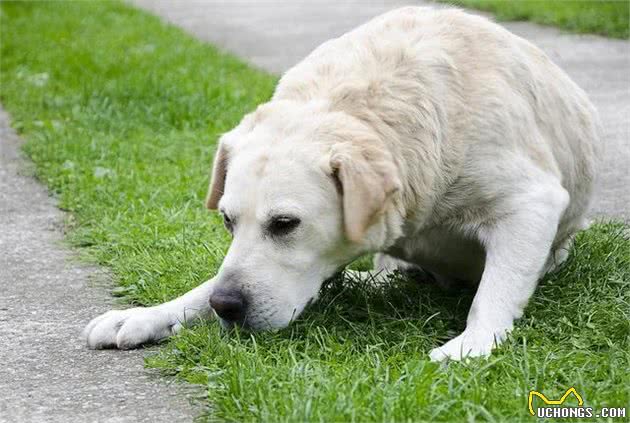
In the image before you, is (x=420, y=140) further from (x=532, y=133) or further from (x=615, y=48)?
(x=615, y=48)

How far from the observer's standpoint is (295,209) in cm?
405

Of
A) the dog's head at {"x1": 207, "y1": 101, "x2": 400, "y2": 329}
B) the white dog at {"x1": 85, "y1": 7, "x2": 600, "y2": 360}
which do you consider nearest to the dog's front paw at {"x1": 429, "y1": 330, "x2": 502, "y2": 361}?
the white dog at {"x1": 85, "y1": 7, "x2": 600, "y2": 360}

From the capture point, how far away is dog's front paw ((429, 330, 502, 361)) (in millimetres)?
3928

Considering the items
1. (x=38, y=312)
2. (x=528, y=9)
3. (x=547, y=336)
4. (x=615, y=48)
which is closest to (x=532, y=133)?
(x=547, y=336)

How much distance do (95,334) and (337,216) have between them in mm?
1052

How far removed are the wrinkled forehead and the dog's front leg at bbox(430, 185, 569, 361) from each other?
74 centimetres

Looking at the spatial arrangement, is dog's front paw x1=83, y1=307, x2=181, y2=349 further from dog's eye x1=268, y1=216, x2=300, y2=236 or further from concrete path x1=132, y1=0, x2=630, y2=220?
concrete path x1=132, y1=0, x2=630, y2=220

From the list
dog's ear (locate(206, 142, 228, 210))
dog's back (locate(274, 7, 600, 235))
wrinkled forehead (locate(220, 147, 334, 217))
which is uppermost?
dog's back (locate(274, 7, 600, 235))

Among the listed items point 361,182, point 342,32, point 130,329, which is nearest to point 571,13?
point 342,32

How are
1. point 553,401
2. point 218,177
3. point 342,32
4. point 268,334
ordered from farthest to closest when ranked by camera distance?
point 342,32, point 218,177, point 268,334, point 553,401

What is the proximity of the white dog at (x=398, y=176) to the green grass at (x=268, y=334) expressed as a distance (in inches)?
6.3

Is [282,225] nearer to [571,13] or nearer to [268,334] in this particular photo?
[268,334]

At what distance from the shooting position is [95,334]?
439 cm

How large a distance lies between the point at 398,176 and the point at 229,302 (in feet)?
2.51
